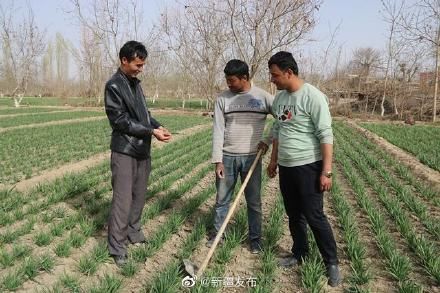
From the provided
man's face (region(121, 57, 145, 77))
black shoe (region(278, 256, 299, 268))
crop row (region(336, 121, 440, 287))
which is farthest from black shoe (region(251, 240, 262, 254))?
man's face (region(121, 57, 145, 77))

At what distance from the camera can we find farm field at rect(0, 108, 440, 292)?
121 inches

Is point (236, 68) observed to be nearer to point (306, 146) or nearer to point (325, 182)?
point (306, 146)

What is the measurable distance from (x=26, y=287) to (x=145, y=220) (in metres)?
1.66

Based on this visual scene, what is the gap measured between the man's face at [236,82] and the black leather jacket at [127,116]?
Result: 2.67ft

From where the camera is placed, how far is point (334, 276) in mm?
3090

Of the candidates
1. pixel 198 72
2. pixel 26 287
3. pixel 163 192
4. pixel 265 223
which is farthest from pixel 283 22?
pixel 198 72

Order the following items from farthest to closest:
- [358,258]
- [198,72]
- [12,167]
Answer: [198,72]
[12,167]
[358,258]

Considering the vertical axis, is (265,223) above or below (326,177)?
below

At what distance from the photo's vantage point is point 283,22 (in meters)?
13.2

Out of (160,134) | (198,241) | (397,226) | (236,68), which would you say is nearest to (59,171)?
(198,241)

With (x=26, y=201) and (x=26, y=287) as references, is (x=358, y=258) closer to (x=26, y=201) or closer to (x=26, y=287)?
(x=26, y=287)

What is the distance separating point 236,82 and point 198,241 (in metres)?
1.61

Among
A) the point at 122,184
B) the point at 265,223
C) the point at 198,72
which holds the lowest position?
the point at 265,223

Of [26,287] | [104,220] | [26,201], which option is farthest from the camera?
[26,201]
